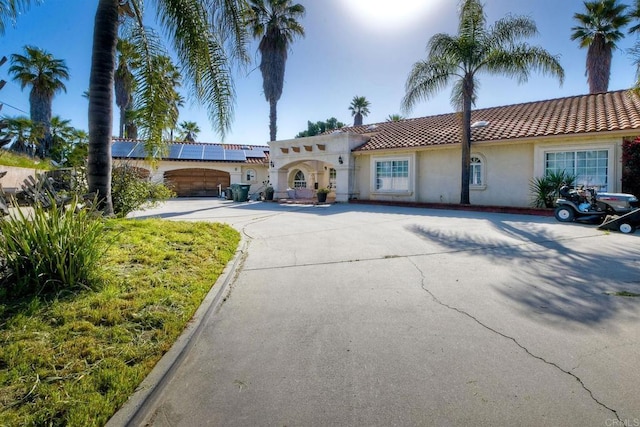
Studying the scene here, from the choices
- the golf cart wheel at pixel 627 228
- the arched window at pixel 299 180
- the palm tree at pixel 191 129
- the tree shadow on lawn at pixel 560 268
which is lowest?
the tree shadow on lawn at pixel 560 268

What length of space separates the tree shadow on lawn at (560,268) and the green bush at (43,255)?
5.56m

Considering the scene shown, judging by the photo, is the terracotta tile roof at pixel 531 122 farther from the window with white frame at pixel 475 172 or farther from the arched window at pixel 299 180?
the arched window at pixel 299 180

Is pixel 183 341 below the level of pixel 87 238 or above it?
below

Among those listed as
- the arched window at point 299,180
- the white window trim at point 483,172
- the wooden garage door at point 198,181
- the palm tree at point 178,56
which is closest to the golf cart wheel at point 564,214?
the white window trim at point 483,172

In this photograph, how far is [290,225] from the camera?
11.6 meters

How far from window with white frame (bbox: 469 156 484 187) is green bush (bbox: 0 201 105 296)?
1701 cm

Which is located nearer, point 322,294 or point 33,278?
point 33,278

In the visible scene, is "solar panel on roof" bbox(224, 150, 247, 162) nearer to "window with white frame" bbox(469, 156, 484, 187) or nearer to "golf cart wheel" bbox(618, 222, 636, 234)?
"window with white frame" bbox(469, 156, 484, 187)

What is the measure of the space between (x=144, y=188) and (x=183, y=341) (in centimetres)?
777

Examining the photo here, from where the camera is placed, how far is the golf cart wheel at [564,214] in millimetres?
10891

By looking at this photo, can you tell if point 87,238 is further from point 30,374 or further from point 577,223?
point 577,223

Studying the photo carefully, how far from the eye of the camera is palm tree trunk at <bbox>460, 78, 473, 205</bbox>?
15.7 meters

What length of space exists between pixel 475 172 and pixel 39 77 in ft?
116

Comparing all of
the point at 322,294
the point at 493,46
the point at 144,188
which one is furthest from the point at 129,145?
the point at 322,294
